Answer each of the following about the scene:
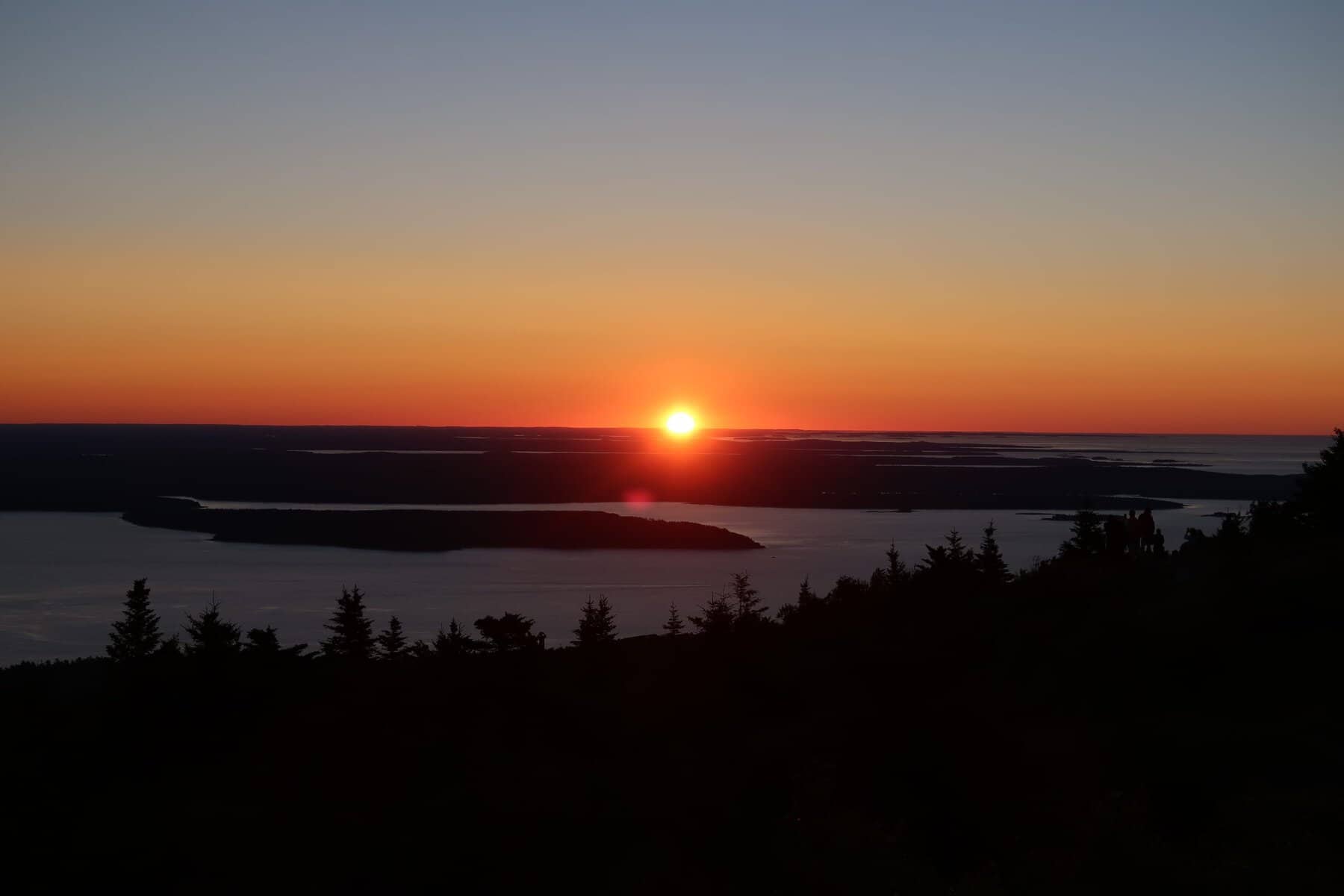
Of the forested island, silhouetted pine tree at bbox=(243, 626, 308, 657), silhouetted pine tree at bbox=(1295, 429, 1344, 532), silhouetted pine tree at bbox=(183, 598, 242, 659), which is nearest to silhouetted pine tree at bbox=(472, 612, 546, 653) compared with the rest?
the forested island

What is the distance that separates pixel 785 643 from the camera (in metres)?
17.8

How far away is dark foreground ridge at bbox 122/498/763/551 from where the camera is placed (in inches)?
2472

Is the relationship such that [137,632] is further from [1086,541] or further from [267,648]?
[1086,541]

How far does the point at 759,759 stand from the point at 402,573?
1627 inches

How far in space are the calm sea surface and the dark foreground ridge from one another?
2040mm

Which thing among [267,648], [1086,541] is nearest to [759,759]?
[267,648]

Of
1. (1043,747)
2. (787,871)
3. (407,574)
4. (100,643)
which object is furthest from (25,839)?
(407,574)

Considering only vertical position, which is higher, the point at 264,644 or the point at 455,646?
the point at 264,644

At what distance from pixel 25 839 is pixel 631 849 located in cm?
565

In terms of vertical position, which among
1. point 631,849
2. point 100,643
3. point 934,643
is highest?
point 934,643

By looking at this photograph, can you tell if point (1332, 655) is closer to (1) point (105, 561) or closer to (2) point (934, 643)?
(2) point (934, 643)

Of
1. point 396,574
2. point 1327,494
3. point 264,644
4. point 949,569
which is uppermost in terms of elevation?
point 1327,494

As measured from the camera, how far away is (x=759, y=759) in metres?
12.1

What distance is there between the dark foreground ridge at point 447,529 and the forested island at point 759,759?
44.2m
